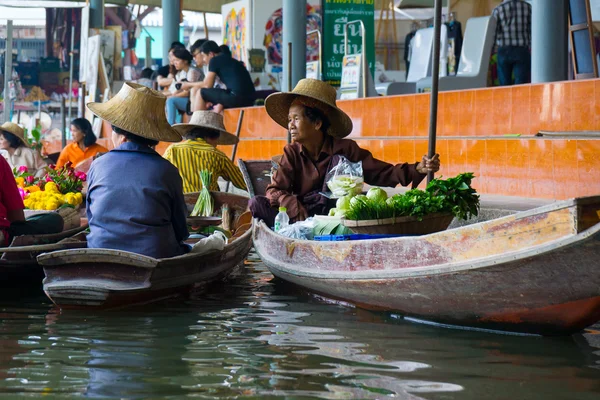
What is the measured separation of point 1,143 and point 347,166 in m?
5.19

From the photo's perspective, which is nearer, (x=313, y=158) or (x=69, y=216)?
(x=313, y=158)

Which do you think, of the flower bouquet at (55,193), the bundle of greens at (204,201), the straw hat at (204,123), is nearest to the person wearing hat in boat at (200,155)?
the straw hat at (204,123)

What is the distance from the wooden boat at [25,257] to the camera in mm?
5797

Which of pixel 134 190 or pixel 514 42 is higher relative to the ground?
pixel 514 42

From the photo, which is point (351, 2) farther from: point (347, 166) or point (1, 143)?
point (347, 166)

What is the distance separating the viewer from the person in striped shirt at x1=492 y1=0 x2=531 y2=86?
991cm

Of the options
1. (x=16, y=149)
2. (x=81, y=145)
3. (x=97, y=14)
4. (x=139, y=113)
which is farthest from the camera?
(x=97, y=14)

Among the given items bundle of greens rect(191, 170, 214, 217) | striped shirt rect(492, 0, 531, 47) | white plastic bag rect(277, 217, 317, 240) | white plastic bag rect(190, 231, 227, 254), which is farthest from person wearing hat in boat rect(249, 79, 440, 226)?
striped shirt rect(492, 0, 531, 47)

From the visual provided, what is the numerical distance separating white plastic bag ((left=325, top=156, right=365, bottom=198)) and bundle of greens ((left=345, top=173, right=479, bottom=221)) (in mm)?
380

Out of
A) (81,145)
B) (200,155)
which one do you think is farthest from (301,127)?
(81,145)

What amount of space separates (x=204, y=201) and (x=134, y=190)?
2007mm

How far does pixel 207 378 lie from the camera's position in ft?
12.7

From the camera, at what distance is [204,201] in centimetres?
734

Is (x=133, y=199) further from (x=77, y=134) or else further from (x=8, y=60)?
(x=8, y=60)
